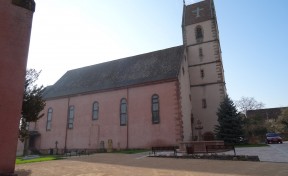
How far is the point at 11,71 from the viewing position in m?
9.80

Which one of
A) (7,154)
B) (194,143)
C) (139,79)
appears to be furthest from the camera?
(139,79)

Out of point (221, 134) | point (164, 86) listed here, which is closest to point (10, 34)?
point (164, 86)

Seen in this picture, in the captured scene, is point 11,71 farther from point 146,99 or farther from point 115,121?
point 115,121

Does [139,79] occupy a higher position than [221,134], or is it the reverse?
[139,79]

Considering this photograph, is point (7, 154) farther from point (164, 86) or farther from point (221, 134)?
point (221, 134)

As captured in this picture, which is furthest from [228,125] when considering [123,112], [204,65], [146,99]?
[123,112]

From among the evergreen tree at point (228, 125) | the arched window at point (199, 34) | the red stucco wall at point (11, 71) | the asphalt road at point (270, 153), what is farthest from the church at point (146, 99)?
the red stucco wall at point (11, 71)

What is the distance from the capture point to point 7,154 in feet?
30.5

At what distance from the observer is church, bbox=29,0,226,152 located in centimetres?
2539

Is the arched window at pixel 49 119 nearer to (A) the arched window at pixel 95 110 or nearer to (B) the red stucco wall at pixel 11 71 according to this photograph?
(A) the arched window at pixel 95 110

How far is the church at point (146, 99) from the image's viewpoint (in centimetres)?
2539

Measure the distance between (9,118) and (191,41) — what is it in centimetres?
2709

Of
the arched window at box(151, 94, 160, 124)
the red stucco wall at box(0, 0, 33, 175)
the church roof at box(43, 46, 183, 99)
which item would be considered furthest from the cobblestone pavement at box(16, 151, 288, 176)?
the church roof at box(43, 46, 183, 99)

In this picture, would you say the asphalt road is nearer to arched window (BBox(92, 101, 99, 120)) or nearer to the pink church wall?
the pink church wall
